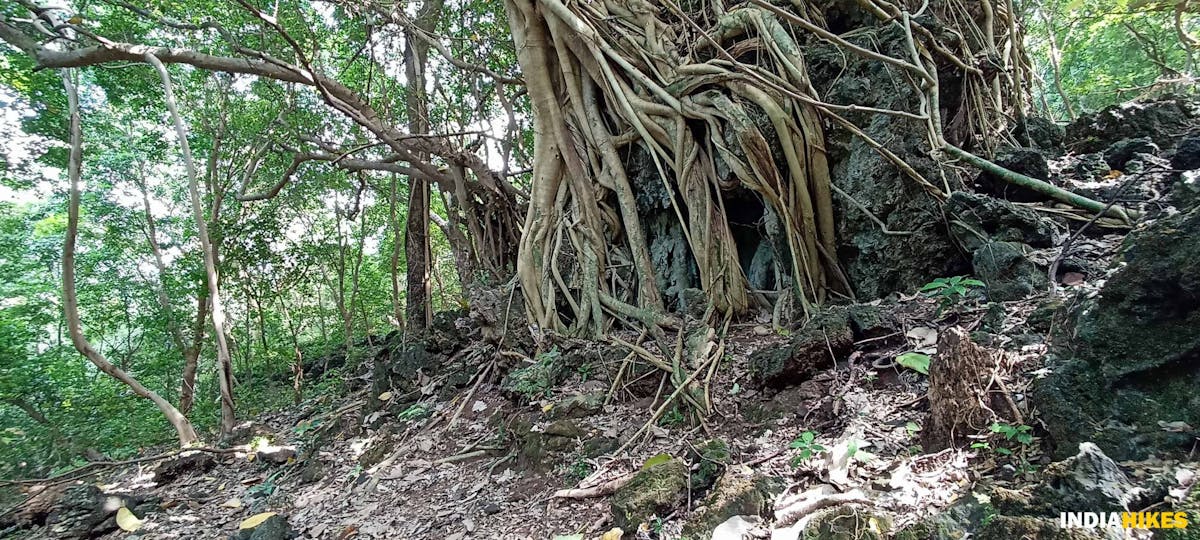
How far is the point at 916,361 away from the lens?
2146 mm

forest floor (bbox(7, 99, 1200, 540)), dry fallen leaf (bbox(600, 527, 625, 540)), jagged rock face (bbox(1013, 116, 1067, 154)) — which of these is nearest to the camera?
forest floor (bbox(7, 99, 1200, 540))

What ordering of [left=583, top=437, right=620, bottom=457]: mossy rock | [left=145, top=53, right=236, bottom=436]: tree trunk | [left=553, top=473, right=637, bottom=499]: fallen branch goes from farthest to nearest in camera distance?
[left=145, top=53, right=236, bottom=436]: tree trunk
[left=583, top=437, right=620, bottom=457]: mossy rock
[left=553, top=473, right=637, bottom=499]: fallen branch

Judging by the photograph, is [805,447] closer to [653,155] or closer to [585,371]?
[585,371]

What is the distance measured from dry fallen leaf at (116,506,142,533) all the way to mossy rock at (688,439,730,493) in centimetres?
366

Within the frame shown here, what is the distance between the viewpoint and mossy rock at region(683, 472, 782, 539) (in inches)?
68.3

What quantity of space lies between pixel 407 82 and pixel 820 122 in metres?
4.90

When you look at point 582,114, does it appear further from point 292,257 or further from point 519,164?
point 292,257

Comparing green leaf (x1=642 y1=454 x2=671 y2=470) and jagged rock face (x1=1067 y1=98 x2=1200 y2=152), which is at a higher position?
jagged rock face (x1=1067 y1=98 x2=1200 y2=152)

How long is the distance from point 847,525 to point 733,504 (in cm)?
40

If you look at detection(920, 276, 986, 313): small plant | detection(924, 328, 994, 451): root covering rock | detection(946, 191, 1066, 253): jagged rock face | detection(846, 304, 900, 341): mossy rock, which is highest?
detection(946, 191, 1066, 253): jagged rock face

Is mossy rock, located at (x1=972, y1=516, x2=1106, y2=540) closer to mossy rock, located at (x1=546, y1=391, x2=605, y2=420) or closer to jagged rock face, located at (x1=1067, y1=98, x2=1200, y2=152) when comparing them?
mossy rock, located at (x1=546, y1=391, x2=605, y2=420)

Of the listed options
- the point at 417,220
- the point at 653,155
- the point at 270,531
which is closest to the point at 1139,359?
the point at 653,155

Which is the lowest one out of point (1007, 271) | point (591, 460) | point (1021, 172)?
point (591, 460)

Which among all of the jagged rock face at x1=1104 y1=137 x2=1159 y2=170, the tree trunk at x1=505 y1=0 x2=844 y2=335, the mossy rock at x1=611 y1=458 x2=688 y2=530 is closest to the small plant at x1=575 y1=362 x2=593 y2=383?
the tree trunk at x1=505 y1=0 x2=844 y2=335
